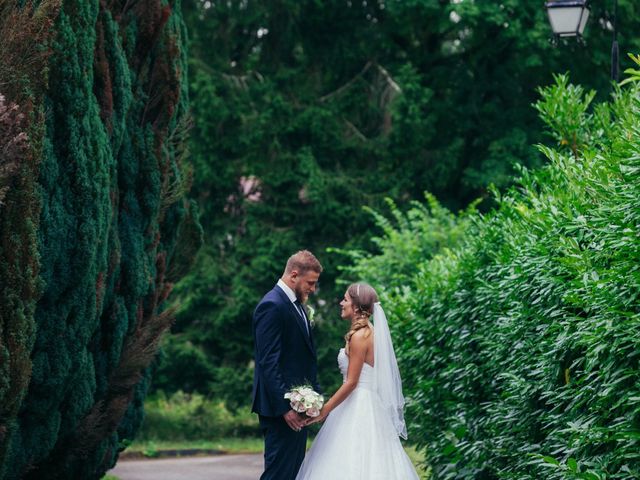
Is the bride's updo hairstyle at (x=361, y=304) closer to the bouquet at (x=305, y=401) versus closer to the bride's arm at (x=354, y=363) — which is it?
the bride's arm at (x=354, y=363)

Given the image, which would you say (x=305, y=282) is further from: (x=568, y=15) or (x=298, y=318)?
(x=568, y=15)

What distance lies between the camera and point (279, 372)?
7.64 m

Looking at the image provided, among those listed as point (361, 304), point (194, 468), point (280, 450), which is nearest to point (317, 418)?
point (280, 450)

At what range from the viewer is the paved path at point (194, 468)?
15.3 meters

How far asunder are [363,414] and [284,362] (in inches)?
35.7

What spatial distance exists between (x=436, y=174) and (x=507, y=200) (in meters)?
15.4

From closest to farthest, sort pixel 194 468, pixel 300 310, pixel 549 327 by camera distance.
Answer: pixel 549 327 < pixel 300 310 < pixel 194 468

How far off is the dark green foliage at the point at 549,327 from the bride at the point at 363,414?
71 centimetres

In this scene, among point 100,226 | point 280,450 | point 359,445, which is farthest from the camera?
point 100,226

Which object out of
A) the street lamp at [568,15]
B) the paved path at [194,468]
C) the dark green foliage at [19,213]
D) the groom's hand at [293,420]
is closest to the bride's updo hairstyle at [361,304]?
the groom's hand at [293,420]

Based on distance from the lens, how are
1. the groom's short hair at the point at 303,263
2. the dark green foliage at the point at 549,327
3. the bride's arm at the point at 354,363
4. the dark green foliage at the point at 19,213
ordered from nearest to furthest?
the dark green foliage at the point at 549,327, the dark green foliage at the point at 19,213, the groom's short hair at the point at 303,263, the bride's arm at the point at 354,363

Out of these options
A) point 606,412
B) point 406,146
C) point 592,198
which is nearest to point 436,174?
point 406,146

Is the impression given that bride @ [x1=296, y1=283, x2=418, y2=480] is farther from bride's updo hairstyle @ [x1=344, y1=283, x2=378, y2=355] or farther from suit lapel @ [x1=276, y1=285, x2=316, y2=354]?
suit lapel @ [x1=276, y1=285, x2=316, y2=354]

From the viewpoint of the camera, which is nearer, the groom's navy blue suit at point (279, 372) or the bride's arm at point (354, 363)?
the groom's navy blue suit at point (279, 372)
